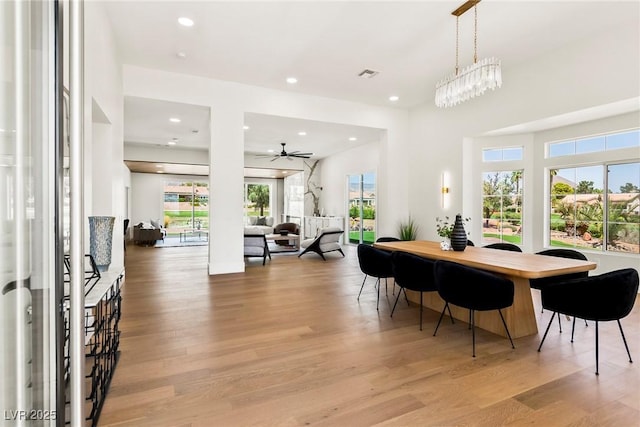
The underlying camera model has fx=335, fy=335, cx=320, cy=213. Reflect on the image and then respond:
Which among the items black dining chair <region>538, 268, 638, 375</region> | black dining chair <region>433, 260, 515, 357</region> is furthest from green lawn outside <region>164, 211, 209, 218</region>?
black dining chair <region>538, 268, 638, 375</region>

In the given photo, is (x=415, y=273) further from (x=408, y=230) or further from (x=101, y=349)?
(x=408, y=230)

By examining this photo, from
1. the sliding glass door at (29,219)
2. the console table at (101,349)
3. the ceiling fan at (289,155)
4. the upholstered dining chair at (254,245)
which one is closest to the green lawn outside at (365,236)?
the ceiling fan at (289,155)

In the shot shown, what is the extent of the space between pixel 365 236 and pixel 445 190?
407 cm

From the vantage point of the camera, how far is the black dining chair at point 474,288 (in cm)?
272

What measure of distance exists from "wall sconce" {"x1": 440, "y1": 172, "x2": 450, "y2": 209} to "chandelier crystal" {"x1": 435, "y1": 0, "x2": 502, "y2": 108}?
303cm

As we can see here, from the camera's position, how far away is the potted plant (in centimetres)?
722

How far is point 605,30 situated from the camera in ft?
13.5

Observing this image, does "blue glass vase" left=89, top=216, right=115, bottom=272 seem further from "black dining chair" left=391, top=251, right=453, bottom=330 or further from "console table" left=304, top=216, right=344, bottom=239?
"console table" left=304, top=216, right=344, bottom=239

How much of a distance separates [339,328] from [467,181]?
4447 mm

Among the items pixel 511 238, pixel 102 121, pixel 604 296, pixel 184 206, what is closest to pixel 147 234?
pixel 184 206

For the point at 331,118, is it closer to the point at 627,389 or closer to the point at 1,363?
the point at 627,389

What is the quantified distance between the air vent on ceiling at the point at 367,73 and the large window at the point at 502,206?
9.48 feet

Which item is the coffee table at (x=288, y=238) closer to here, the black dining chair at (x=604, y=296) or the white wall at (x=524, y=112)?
the white wall at (x=524, y=112)

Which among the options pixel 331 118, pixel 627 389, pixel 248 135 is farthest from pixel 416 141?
pixel 627 389
